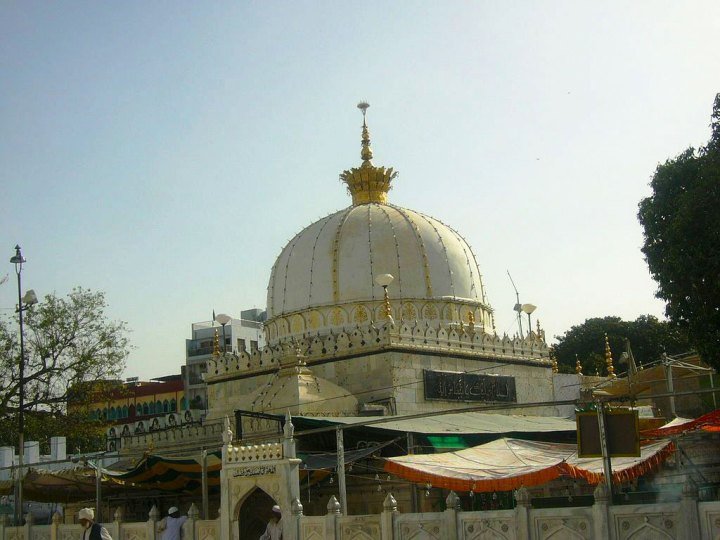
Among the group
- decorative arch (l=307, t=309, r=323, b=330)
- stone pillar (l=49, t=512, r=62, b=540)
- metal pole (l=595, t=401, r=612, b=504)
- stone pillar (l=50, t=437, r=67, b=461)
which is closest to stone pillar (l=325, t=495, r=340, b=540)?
metal pole (l=595, t=401, r=612, b=504)

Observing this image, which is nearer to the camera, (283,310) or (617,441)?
(617,441)

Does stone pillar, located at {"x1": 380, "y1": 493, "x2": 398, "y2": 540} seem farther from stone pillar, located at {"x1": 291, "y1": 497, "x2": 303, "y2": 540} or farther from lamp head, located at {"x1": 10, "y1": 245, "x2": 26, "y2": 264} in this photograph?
lamp head, located at {"x1": 10, "y1": 245, "x2": 26, "y2": 264}

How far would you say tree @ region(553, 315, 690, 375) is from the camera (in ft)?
178

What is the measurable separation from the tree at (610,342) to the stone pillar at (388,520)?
38526 millimetres

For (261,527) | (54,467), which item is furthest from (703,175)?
(54,467)

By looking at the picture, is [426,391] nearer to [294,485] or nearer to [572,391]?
[572,391]

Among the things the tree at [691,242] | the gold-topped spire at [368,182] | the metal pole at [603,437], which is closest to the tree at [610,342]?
the gold-topped spire at [368,182]

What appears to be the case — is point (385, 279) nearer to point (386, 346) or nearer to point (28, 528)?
point (386, 346)

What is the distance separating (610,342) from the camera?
56875mm

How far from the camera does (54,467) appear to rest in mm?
31828

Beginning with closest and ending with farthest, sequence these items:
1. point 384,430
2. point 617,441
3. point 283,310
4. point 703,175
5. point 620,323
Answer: point 617,441, point 703,175, point 384,430, point 283,310, point 620,323

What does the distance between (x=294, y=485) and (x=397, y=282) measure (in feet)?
41.2

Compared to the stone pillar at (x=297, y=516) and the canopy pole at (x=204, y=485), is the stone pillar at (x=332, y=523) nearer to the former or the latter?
the stone pillar at (x=297, y=516)

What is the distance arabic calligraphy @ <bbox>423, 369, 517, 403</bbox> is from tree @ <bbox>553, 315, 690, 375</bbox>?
25559mm
